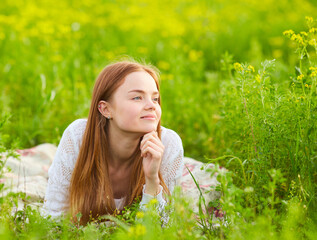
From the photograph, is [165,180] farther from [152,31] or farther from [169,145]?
[152,31]

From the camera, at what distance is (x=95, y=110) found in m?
2.54

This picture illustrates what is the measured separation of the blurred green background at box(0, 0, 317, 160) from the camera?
13.0 ft

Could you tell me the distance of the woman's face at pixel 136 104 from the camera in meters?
2.34

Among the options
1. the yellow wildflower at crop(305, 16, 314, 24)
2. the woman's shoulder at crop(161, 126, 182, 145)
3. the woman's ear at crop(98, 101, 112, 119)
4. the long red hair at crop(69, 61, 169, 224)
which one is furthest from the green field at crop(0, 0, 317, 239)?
the woman's ear at crop(98, 101, 112, 119)

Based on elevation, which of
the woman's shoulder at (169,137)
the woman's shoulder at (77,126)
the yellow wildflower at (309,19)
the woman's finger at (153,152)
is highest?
the yellow wildflower at (309,19)

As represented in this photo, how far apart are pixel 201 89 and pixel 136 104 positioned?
2.36 metres

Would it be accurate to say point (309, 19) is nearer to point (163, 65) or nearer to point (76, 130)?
point (76, 130)

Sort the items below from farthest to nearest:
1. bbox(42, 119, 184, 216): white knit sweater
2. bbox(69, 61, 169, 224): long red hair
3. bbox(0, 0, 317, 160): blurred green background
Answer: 1. bbox(0, 0, 317, 160): blurred green background
2. bbox(42, 119, 184, 216): white knit sweater
3. bbox(69, 61, 169, 224): long red hair

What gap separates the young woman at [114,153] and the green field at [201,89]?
0.28 metres

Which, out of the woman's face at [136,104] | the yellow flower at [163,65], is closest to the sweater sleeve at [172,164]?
the woman's face at [136,104]

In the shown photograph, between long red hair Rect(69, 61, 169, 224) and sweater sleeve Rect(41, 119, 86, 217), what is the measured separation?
0.08 metres

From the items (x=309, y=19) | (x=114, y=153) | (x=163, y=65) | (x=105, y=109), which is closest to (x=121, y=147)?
(x=114, y=153)

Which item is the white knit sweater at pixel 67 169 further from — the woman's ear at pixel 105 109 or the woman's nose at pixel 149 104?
the woman's nose at pixel 149 104

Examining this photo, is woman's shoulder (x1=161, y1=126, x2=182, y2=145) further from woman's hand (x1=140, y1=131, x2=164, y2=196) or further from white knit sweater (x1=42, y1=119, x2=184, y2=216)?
woman's hand (x1=140, y1=131, x2=164, y2=196)
